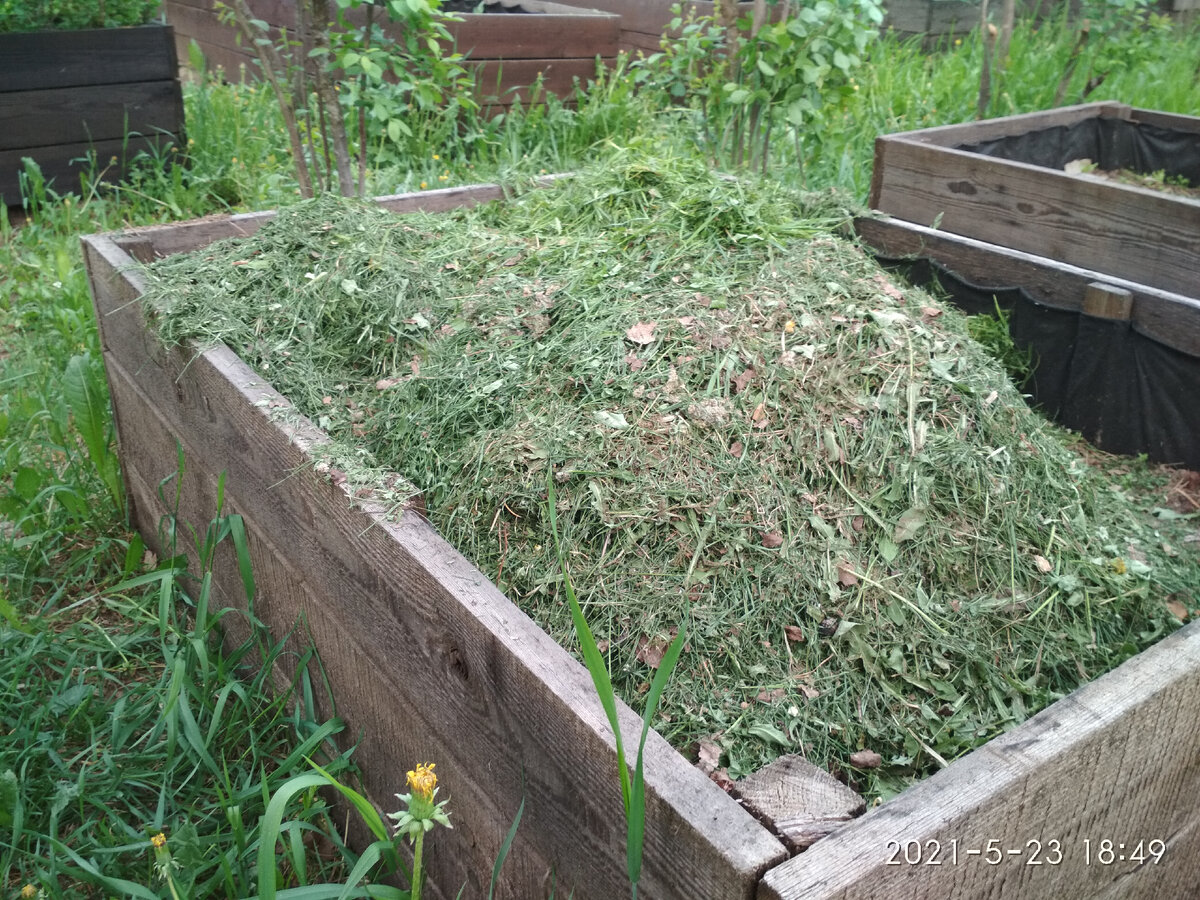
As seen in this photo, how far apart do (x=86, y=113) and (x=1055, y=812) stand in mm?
5808

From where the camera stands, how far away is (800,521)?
5.82 ft

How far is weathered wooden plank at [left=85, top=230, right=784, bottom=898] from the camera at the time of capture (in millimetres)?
1168

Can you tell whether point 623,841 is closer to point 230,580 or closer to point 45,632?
point 230,580

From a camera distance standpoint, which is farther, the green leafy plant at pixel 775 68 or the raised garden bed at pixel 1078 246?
the green leafy plant at pixel 775 68

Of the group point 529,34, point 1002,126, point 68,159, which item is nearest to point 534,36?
point 529,34

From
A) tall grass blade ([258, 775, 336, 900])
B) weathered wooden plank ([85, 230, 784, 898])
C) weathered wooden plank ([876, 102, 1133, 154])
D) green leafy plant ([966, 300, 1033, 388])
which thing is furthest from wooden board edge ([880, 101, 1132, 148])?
tall grass blade ([258, 775, 336, 900])

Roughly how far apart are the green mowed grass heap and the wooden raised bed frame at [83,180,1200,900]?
164 millimetres

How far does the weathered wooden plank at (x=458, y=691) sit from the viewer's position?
1168mm

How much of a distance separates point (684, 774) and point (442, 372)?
1.22 m

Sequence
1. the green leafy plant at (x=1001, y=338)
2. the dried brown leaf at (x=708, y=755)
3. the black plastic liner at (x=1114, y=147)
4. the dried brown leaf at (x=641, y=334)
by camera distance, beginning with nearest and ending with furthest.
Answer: the dried brown leaf at (x=708, y=755)
the dried brown leaf at (x=641, y=334)
the green leafy plant at (x=1001, y=338)
the black plastic liner at (x=1114, y=147)

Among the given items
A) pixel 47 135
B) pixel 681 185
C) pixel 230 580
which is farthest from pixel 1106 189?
pixel 47 135

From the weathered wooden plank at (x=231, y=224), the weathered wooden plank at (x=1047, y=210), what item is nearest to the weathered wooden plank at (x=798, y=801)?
the weathered wooden plank at (x=231, y=224)

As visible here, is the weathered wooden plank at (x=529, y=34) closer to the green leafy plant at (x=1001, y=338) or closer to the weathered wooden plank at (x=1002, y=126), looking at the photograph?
the weathered wooden plank at (x=1002, y=126)

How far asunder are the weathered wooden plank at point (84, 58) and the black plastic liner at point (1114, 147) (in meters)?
4.48
